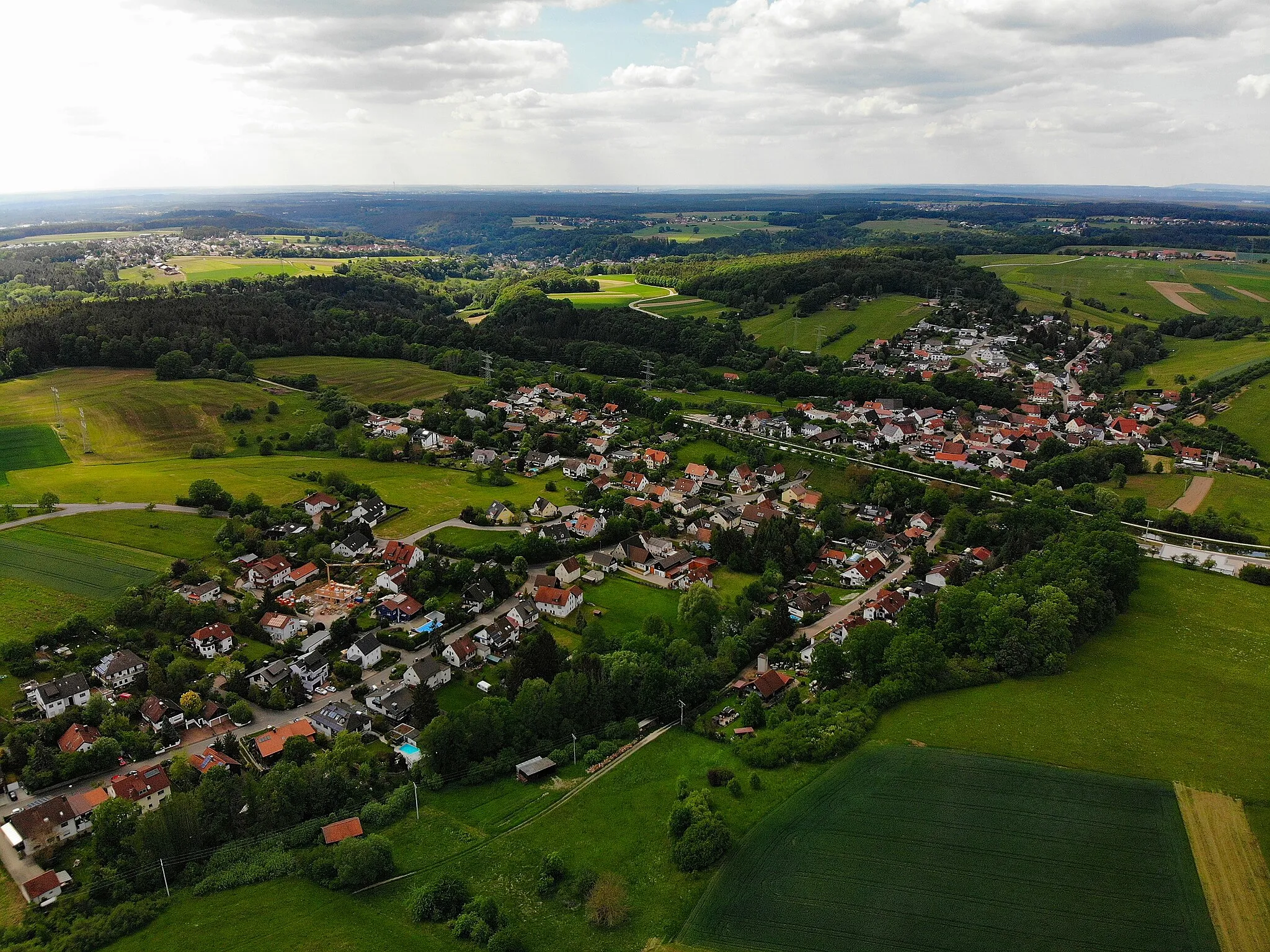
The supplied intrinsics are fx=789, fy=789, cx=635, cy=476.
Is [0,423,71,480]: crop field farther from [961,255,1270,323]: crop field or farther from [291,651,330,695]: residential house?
[961,255,1270,323]: crop field

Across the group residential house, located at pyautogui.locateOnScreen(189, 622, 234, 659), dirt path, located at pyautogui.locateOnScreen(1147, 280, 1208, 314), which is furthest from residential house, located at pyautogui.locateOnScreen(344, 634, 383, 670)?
dirt path, located at pyautogui.locateOnScreen(1147, 280, 1208, 314)

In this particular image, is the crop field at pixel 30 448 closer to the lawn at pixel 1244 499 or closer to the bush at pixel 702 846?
the bush at pixel 702 846

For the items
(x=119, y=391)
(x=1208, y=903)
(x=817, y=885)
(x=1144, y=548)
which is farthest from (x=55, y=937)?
(x=119, y=391)

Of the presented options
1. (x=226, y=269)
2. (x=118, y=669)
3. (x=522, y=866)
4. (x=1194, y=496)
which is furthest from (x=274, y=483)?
(x=226, y=269)

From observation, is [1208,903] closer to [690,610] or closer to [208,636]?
[690,610]

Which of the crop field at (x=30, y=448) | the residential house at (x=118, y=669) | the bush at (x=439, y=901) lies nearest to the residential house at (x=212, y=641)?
the residential house at (x=118, y=669)

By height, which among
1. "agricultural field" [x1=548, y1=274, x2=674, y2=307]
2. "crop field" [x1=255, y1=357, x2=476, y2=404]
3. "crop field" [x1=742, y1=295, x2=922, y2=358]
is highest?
"agricultural field" [x1=548, y1=274, x2=674, y2=307]
